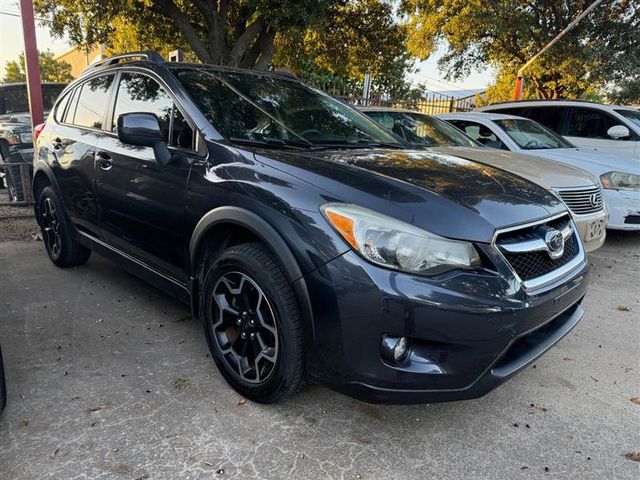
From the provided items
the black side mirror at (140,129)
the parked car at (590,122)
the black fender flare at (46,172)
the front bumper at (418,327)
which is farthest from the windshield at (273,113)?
the parked car at (590,122)

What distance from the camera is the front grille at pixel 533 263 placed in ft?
6.77

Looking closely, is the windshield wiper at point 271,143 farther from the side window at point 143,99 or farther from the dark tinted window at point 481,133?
the dark tinted window at point 481,133

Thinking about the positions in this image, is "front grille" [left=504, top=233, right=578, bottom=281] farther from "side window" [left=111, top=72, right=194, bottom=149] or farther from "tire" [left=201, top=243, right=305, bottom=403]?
"side window" [left=111, top=72, right=194, bottom=149]

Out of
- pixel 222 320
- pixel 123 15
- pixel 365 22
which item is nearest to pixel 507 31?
pixel 365 22

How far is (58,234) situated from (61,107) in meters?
1.12

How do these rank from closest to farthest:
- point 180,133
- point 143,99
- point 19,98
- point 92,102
A: point 180,133
point 143,99
point 92,102
point 19,98

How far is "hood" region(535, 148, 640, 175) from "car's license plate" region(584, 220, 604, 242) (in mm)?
1399

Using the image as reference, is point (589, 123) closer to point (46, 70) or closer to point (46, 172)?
point (46, 172)

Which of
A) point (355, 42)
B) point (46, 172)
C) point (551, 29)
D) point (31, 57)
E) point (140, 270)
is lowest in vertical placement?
point (140, 270)

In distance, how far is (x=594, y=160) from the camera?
5.73 m

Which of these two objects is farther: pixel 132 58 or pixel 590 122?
pixel 590 122

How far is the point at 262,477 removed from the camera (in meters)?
1.98

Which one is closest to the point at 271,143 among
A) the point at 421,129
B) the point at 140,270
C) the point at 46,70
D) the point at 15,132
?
the point at 140,270

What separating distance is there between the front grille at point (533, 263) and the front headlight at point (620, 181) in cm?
380
